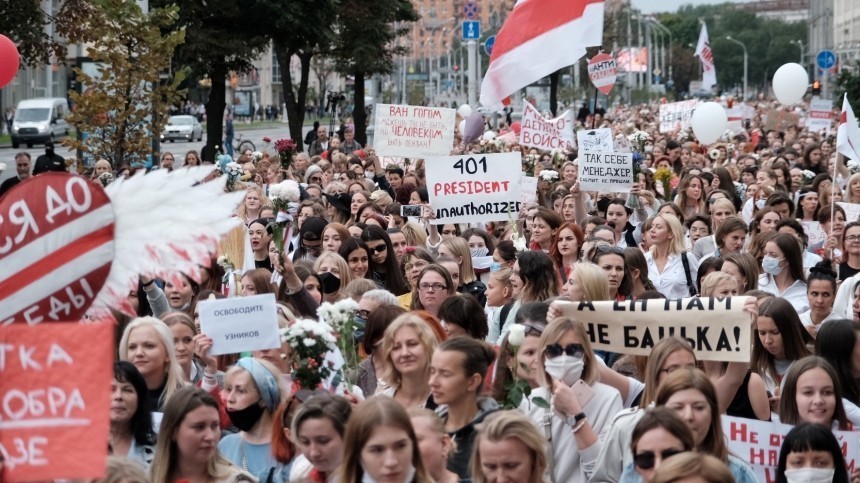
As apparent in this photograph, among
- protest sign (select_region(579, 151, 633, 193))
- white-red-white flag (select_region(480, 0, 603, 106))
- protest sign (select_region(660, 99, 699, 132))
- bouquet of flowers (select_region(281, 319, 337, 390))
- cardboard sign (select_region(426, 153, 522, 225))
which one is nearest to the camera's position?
bouquet of flowers (select_region(281, 319, 337, 390))

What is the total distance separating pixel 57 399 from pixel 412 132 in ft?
51.3

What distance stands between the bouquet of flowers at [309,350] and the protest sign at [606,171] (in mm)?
9200

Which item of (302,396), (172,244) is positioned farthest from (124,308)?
(302,396)

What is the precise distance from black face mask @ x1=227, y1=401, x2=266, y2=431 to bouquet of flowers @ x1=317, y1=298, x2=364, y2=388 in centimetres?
48

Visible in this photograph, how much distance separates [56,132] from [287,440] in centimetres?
5071

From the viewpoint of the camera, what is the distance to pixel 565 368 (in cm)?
696

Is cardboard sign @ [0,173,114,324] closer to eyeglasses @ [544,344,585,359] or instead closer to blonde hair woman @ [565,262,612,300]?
eyeglasses @ [544,344,585,359]

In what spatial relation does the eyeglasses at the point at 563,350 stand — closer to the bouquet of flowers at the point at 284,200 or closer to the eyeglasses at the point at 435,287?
the eyeglasses at the point at 435,287

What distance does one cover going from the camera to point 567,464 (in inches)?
268

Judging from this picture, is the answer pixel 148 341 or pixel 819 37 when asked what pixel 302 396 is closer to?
pixel 148 341

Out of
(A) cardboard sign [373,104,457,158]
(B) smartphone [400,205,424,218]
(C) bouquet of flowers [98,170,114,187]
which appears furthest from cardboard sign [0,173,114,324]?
(A) cardboard sign [373,104,457,158]

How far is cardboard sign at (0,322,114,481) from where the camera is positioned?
4324 mm

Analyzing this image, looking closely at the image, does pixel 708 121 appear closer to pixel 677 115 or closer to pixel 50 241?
pixel 677 115

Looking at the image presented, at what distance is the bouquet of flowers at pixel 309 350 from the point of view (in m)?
7.07
